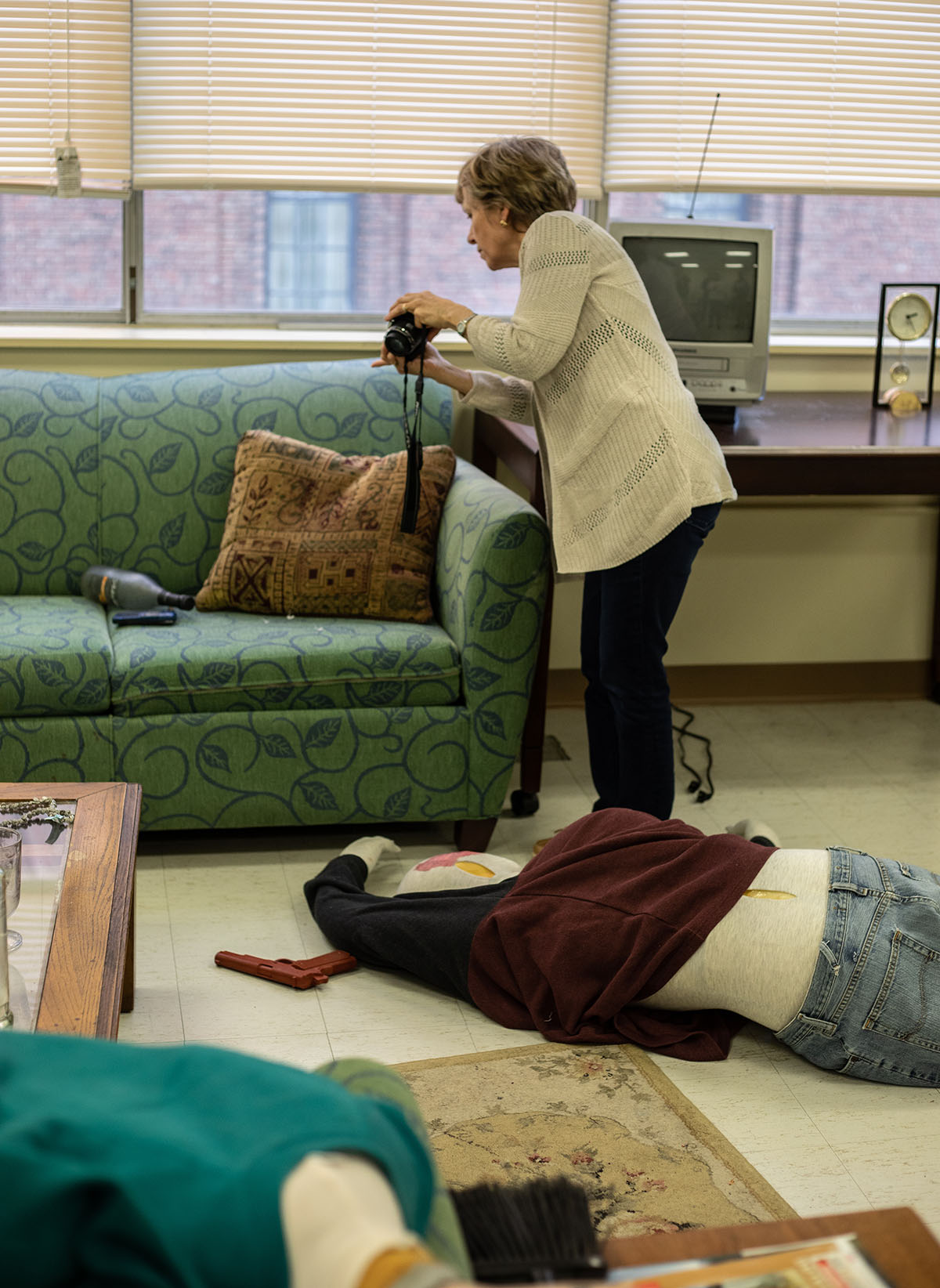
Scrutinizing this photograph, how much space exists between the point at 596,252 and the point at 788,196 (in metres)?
1.64

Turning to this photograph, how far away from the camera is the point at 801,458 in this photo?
2.86 m

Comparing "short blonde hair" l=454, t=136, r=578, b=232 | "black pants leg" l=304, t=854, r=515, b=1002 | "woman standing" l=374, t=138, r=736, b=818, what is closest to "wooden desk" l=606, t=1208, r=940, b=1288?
"black pants leg" l=304, t=854, r=515, b=1002

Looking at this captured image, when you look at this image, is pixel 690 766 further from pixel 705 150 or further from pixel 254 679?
pixel 705 150

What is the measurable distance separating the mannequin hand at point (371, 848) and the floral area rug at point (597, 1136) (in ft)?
1.92

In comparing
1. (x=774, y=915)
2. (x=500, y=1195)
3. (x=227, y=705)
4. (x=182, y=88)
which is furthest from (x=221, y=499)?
(x=500, y=1195)

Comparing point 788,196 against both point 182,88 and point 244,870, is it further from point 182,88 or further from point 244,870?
point 244,870

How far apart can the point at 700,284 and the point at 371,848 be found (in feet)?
4.69

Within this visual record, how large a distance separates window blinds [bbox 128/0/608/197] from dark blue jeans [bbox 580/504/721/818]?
4.50 feet

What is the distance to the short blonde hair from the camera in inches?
96.3

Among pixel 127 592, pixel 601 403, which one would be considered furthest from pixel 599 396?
Result: pixel 127 592

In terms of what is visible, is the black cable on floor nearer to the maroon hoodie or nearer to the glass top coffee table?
the maroon hoodie

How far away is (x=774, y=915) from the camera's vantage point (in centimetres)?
194

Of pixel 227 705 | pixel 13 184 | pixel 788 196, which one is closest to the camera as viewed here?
pixel 227 705

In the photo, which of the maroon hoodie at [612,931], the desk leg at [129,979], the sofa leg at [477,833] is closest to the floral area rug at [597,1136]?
the maroon hoodie at [612,931]
